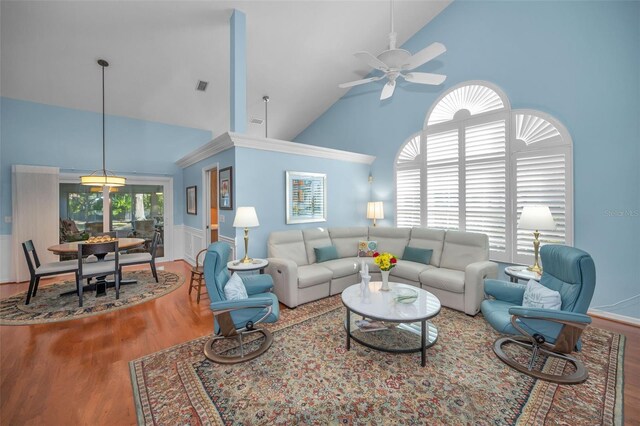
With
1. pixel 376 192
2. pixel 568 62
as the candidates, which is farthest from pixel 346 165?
pixel 568 62

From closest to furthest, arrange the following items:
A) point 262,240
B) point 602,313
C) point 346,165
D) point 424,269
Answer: point 602,313, point 424,269, point 262,240, point 346,165

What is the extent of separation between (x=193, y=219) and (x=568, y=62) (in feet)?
23.0

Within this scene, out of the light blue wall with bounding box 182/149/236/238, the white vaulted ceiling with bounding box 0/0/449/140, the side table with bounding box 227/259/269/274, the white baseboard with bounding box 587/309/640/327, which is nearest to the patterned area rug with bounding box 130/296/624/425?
the white baseboard with bounding box 587/309/640/327

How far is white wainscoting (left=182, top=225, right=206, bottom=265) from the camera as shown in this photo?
18.2 ft

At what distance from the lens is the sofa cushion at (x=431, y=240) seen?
4172mm

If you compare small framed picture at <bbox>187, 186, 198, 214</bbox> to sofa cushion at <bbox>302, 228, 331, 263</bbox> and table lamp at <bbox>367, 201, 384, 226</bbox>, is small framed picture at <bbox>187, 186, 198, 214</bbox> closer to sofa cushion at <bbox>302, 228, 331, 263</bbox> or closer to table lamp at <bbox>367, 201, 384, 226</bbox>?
sofa cushion at <bbox>302, 228, 331, 263</bbox>

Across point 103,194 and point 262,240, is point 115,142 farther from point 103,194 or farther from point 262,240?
point 262,240

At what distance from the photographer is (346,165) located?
5.45 meters

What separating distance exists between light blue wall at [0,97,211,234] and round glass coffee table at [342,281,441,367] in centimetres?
554

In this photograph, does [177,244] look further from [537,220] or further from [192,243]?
[537,220]

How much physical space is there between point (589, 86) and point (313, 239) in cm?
424

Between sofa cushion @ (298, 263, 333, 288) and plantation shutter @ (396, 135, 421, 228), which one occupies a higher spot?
plantation shutter @ (396, 135, 421, 228)

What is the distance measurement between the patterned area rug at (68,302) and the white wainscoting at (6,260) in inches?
38.4

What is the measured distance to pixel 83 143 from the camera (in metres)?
5.28
